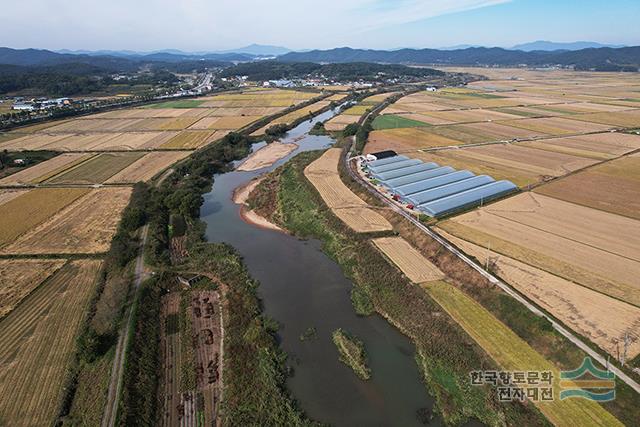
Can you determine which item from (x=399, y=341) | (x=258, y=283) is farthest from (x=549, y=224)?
(x=258, y=283)

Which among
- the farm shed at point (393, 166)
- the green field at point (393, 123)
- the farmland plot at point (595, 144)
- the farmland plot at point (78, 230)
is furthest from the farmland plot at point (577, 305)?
the green field at point (393, 123)

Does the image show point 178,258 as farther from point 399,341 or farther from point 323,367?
point 399,341

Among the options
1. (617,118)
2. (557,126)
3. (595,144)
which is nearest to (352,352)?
(595,144)

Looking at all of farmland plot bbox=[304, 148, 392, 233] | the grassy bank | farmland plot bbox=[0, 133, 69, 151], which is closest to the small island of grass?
the grassy bank

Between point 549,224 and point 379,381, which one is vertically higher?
point 549,224

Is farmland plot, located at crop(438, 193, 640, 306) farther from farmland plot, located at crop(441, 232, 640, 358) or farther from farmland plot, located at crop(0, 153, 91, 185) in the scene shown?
farmland plot, located at crop(0, 153, 91, 185)

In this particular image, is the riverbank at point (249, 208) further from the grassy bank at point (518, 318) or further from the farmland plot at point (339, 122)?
the farmland plot at point (339, 122)
